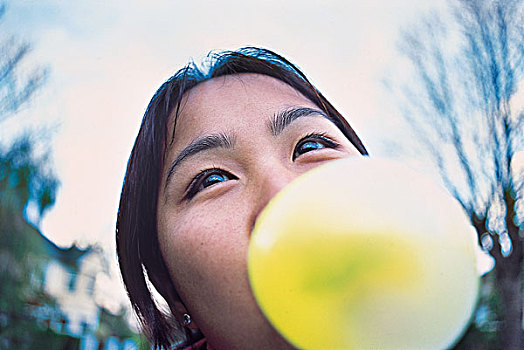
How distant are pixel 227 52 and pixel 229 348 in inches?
16.5

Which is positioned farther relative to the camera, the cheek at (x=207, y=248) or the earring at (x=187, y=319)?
the earring at (x=187, y=319)

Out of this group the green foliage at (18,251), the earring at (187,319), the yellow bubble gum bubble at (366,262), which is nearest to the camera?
the yellow bubble gum bubble at (366,262)

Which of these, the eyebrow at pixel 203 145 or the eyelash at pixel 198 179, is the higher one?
the eyebrow at pixel 203 145

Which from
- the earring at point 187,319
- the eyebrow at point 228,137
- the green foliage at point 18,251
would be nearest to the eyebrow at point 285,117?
the eyebrow at point 228,137

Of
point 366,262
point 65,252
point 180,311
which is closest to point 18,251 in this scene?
point 65,252

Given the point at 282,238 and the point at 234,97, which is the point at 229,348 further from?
the point at 234,97

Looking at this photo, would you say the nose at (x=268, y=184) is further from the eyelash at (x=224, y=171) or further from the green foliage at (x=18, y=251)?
the green foliage at (x=18, y=251)

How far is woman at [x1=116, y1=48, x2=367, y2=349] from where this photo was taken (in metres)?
0.42

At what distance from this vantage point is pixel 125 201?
2.12 ft

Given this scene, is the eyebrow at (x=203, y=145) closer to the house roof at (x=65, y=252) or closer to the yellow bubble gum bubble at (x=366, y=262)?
the yellow bubble gum bubble at (x=366, y=262)

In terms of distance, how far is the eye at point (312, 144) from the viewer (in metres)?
0.48

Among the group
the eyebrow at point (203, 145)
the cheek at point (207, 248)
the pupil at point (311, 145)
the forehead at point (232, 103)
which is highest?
the forehead at point (232, 103)

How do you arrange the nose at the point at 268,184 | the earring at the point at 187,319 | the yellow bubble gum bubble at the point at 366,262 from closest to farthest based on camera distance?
the yellow bubble gum bubble at the point at 366,262 → the nose at the point at 268,184 → the earring at the point at 187,319

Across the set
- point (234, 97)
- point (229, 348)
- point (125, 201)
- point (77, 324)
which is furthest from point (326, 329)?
point (77, 324)
